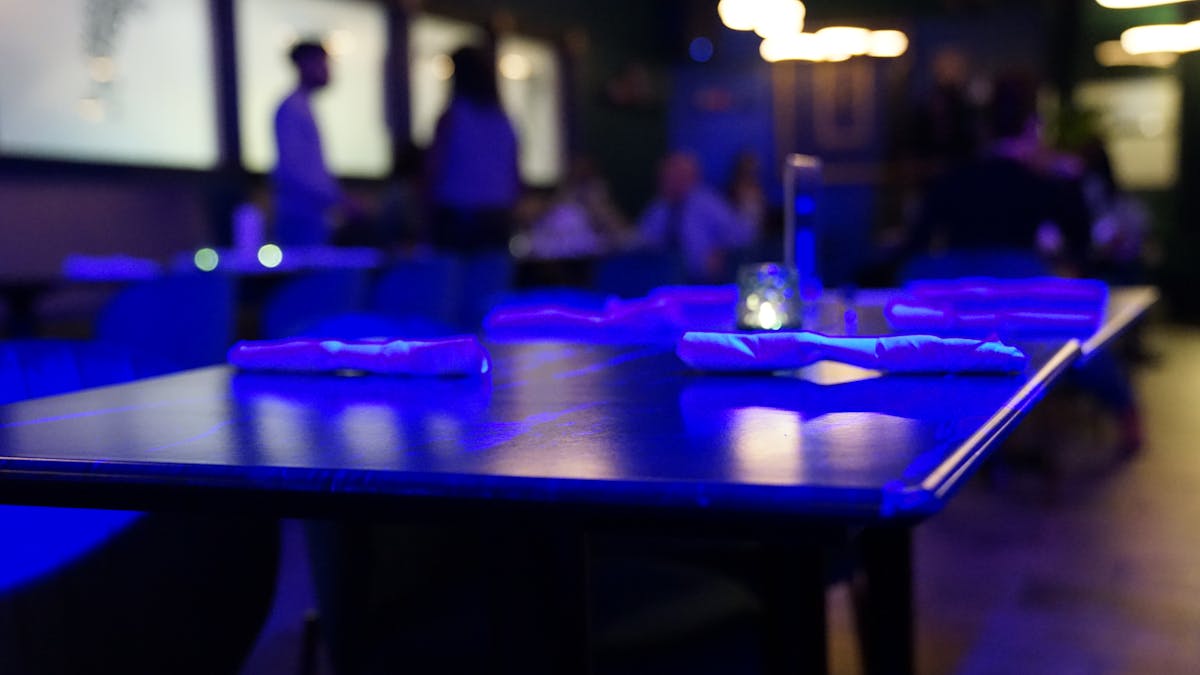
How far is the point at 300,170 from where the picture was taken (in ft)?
14.4

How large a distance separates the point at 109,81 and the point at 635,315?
15.7ft

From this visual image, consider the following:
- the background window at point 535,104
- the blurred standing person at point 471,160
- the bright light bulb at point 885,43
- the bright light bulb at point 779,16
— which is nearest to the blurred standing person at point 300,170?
the blurred standing person at point 471,160

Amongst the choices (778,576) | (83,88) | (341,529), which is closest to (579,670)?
(778,576)

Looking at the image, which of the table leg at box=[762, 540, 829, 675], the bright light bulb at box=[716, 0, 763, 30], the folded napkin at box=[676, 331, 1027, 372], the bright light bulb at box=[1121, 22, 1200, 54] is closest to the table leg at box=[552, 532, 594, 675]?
the table leg at box=[762, 540, 829, 675]

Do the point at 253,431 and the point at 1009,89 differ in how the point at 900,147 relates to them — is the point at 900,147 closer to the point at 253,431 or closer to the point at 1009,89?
the point at 1009,89

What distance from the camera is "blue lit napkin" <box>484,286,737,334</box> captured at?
1681 mm

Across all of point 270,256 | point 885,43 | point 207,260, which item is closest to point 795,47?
point 885,43

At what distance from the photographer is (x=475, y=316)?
4059 millimetres

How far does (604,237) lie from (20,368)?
538cm

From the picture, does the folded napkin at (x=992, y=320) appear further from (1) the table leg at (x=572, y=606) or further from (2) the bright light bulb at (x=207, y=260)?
(2) the bright light bulb at (x=207, y=260)

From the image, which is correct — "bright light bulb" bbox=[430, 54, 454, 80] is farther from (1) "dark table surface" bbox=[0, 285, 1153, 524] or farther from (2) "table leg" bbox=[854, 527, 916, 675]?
(1) "dark table surface" bbox=[0, 285, 1153, 524]

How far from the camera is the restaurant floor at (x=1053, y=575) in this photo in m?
2.27

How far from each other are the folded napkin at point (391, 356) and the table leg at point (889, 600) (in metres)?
0.62

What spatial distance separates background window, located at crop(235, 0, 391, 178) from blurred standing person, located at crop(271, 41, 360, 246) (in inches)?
→ 81.2
